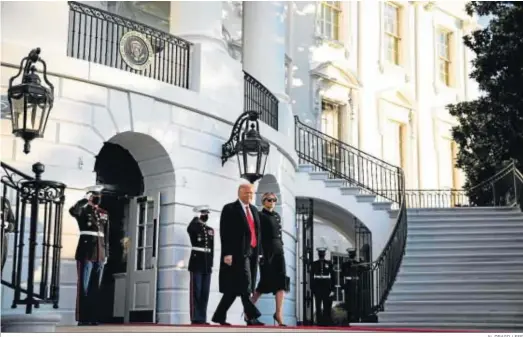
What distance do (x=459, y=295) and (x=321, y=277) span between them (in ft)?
8.03

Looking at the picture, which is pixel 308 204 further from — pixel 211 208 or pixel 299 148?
pixel 211 208

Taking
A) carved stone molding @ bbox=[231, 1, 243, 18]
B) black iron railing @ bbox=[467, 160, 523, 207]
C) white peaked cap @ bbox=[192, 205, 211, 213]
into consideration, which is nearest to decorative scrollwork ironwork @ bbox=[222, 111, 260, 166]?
white peaked cap @ bbox=[192, 205, 211, 213]

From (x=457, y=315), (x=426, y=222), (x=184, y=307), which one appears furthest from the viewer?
(x=426, y=222)

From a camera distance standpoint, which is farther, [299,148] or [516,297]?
[299,148]

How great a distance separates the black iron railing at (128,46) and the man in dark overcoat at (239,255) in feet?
8.32

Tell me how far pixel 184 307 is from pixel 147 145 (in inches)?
75.5

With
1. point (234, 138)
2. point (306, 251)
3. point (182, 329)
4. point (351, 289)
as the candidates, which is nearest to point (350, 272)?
point (351, 289)

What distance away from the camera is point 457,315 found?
36.0 ft

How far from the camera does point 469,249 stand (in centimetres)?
1312

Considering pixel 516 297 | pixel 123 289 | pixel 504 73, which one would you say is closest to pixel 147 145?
pixel 123 289

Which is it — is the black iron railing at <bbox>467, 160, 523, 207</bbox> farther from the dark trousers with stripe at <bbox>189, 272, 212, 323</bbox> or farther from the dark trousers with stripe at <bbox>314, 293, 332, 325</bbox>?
the dark trousers with stripe at <bbox>189, 272, 212, 323</bbox>

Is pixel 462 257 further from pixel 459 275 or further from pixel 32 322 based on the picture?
pixel 32 322

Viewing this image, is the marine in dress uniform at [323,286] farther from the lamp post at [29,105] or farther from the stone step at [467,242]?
the lamp post at [29,105]

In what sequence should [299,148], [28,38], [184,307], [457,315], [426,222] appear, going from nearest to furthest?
[28,38] → [184,307] → [457,315] → [426,222] → [299,148]
